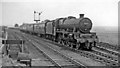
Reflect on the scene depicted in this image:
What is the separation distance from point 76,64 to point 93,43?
8120 mm

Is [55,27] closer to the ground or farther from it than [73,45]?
farther from it

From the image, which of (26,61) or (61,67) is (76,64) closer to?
(61,67)

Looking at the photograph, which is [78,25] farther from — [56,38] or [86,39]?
[56,38]

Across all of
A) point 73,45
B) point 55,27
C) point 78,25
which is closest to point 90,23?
point 78,25

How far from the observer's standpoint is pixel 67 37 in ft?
77.0

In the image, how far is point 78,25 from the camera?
21391 mm

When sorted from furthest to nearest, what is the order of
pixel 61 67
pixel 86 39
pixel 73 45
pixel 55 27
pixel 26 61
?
1. pixel 55 27
2. pixel 73 45
3. pixel 86 39
4. pixel 26 61
5. pixel 61 67

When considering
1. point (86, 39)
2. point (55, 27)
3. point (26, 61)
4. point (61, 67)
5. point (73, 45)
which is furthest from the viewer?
point (55, 27)

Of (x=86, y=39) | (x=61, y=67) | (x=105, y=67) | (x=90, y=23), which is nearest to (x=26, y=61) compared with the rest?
(x=61, y=67)

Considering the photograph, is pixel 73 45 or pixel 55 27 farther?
pixel 55 27

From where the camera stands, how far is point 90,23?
22062 millimetres

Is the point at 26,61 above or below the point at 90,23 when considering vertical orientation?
below

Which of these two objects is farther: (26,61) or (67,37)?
(67,37)

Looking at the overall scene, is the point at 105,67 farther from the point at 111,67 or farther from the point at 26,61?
the point at 26,61
